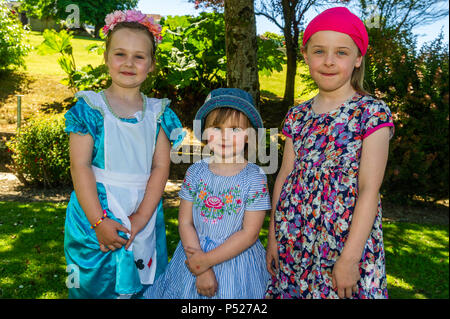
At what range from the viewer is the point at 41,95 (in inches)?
466

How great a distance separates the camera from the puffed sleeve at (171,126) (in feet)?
7.18

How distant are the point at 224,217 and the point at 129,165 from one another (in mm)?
587

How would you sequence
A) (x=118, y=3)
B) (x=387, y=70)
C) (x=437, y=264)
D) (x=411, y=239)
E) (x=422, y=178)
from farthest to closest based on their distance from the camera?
(x=118, y=3)
(x=387, y=70)
(x=422, y=178)
(x=411, y=239)
(x=437, y=264)

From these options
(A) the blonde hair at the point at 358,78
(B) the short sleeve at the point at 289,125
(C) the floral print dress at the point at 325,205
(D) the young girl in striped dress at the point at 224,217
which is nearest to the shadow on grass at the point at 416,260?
(C) the floral print dress at the point at 325,205

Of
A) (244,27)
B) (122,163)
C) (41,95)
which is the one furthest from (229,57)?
(41,95)

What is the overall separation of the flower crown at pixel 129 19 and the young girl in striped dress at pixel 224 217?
0.53 metres

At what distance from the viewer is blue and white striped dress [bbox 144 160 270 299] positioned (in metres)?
2.00

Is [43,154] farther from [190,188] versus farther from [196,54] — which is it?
[196,54]

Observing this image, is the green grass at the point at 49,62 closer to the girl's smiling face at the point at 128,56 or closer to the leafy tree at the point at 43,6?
the leafy tree at the point at 43,6

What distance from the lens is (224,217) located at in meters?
2.03

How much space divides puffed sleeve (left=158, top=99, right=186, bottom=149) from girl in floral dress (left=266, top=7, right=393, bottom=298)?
0.69 metres

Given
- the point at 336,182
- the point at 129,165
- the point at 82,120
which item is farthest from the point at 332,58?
the point at 82,120

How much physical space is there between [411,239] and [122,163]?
13.7ft
